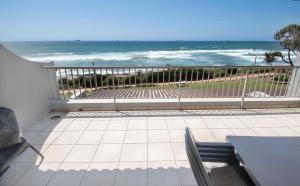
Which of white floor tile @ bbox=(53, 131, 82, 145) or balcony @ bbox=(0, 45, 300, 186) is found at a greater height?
balcony @ bbox=(0, 45, 300, 186)

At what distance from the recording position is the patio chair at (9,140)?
172 cm

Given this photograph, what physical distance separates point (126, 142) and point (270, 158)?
1.74 meters

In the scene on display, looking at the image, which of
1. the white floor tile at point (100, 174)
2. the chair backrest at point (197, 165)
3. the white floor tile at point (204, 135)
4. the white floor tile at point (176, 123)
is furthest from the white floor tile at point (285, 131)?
the white floor tile at point (100, 174)

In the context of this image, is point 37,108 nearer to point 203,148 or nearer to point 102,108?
point 102,108

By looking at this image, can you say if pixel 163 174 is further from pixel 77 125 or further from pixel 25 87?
pixel 25 87

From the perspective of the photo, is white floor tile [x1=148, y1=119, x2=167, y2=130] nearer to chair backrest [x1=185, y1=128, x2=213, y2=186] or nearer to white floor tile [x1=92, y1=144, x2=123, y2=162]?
white floor tile [x1=92, y1=144, x2=123, y2=162]

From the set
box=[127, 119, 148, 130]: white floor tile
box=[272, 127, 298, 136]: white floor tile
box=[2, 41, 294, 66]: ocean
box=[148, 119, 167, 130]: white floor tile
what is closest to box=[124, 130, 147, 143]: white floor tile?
box=[127, 119, 148, 130]: white floor tile

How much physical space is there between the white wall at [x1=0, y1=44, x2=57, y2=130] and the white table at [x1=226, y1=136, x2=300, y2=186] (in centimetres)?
283

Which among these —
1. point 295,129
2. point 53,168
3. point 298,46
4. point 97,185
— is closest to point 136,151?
point 97,185

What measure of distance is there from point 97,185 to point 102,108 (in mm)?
2007

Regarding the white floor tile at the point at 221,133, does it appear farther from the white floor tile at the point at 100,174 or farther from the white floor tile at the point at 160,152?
the white floor tile at the point at 100,174

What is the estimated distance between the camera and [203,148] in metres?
1.47

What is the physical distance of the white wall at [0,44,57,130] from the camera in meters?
2.42

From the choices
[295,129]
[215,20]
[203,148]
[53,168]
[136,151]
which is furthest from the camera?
[215,20]
